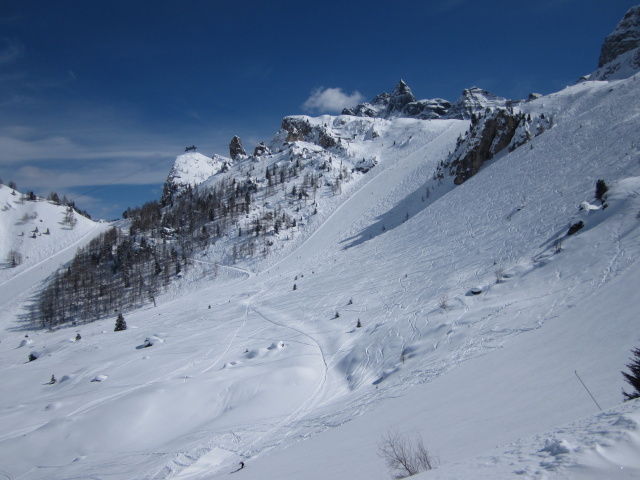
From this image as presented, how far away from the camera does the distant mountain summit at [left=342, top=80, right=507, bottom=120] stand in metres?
147

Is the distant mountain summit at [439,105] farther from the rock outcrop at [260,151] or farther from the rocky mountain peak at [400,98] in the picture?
the rock outcrop at [260,151]

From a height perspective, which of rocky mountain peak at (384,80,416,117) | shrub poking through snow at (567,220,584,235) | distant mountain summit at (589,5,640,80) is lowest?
shrub poking through snow at (567,220,584,235)

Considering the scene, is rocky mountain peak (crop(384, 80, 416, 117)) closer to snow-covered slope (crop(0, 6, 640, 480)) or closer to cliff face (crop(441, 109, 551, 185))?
cliff face (crop(441, 109, 551, 185))

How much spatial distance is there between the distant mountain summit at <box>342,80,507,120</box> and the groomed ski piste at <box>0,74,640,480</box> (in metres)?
136

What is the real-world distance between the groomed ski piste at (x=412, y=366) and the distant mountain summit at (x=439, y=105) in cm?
13557

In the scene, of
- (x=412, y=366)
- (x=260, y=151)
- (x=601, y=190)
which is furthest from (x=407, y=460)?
(x=260, y=151)

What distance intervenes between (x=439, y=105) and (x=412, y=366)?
584 feet

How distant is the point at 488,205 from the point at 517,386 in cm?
2191

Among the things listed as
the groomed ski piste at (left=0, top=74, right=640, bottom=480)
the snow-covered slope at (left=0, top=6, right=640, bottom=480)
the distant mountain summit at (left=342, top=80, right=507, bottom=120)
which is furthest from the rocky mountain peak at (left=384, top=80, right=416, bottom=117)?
the groomed ski piste at (left=0, top=74, right=640, bottom=480)

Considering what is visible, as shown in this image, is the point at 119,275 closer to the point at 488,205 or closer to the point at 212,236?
the point at 212,236

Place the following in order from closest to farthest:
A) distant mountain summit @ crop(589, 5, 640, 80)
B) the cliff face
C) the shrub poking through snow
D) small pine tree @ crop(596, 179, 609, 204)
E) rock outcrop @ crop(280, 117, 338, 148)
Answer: the shrub poking through snow, small pine tree @ crop(596, 179, 609, 204), the cliff face, distant mountain summit @ crop(589, 5, 640, 80), rock outcrop @ crop(280, 117, 338, 148)

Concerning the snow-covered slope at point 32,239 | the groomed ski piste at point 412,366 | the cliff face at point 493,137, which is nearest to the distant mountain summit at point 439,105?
the cliff face at point 493,137

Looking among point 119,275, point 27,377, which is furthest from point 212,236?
point 27,377

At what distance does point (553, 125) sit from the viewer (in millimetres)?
36781
